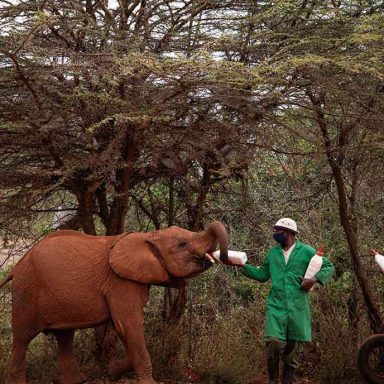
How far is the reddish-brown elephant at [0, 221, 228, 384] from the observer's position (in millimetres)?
5555

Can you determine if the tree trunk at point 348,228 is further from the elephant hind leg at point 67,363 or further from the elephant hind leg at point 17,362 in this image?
the elephant hind leg at point 17,362

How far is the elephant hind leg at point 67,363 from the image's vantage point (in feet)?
19.6

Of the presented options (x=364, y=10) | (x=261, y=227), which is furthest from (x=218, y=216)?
(x=364, y=10)

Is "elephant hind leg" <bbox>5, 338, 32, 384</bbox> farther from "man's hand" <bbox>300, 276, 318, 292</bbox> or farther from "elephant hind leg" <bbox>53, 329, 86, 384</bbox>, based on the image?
"man's hand" <bbox>300, 276, 318, 292</bbox>

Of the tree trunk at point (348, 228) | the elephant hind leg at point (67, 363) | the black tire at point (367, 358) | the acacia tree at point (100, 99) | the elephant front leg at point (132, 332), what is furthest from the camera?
the tree trunk at point (348, 228)

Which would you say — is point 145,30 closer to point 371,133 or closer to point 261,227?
point 371,133

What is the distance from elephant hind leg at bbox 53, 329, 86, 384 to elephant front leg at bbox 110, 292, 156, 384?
0.70 meters

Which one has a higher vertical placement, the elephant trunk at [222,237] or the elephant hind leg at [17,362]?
the elephant trunk at [222,237]

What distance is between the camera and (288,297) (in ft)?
18.4

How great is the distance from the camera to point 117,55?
601 centimetres

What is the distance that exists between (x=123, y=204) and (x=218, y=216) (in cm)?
235

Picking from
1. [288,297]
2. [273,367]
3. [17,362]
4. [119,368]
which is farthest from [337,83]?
[17,362]

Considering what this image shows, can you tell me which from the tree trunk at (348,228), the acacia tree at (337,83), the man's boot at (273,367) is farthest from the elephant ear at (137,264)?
the tree trunk at (348,228)

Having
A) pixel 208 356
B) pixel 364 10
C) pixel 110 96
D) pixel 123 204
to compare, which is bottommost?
pixel 208 356
